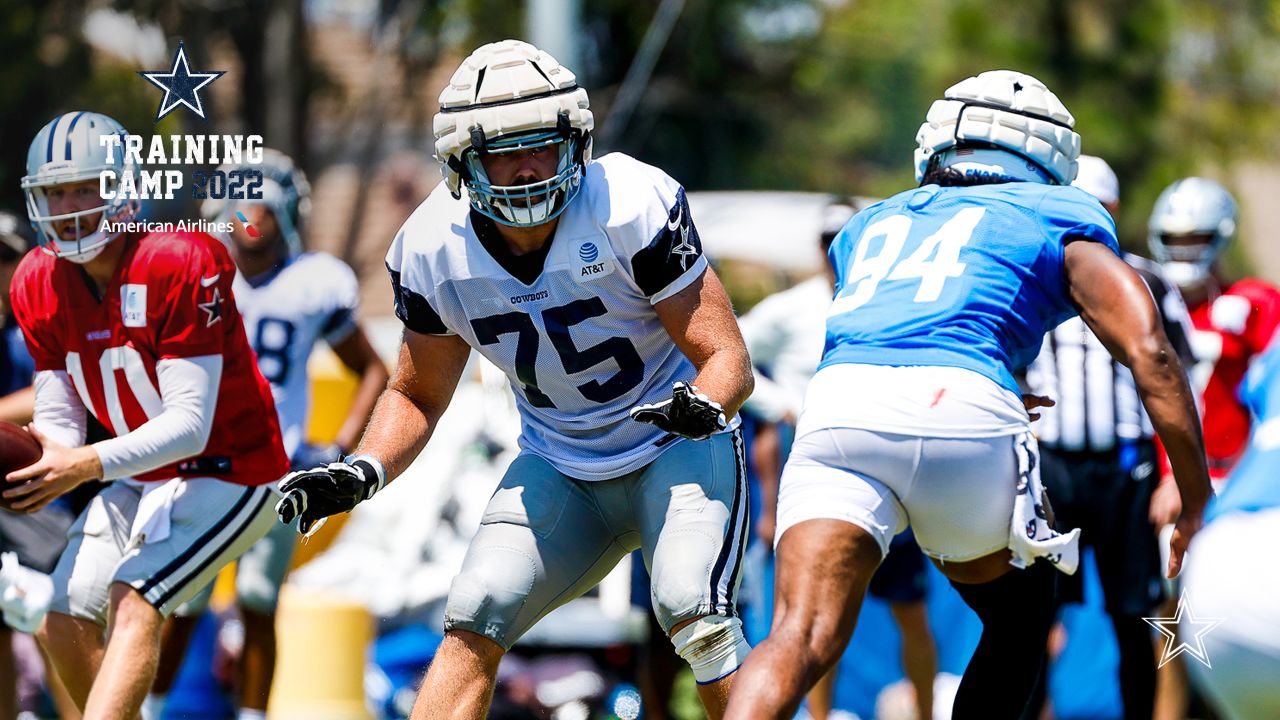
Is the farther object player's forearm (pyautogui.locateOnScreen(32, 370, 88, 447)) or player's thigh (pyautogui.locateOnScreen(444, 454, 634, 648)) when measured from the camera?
player's forearm (pyautogui.locateOnScreen(32, 370, 88, 447))

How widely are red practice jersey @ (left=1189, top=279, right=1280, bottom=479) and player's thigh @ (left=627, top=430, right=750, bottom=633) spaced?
9.69 feet

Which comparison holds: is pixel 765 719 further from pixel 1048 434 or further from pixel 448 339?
pixel 1048 434

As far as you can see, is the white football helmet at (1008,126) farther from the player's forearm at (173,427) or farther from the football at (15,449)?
the football at (15,449)

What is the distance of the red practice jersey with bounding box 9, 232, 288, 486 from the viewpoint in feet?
14.7

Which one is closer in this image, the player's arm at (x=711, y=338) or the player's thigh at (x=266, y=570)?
the player's arm at (x=711, y=338)

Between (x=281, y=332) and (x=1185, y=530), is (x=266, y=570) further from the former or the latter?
(x=1185, y=530)

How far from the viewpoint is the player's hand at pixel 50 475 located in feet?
14.0

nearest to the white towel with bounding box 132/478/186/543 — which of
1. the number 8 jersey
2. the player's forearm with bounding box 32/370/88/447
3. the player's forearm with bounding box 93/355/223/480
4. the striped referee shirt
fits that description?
the player's forearm with bounding box 93/355/223/480

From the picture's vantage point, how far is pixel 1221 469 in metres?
6.65

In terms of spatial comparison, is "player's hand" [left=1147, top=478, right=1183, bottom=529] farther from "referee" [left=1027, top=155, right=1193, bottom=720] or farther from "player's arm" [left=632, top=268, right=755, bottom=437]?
"player's arm" [left=632, top=268, right=755, bottom=437]

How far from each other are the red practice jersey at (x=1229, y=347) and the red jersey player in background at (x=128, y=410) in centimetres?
369

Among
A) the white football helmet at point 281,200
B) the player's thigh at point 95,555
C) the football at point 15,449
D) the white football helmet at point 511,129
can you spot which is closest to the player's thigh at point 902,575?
the white football helmet at point 281,200

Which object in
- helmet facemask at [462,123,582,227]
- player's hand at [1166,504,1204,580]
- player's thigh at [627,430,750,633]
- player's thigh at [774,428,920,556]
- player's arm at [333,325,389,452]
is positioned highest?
helmet facemask at [462,123,582,227]

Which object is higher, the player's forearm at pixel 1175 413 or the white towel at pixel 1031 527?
the player's forearm at pixel 1175 413
